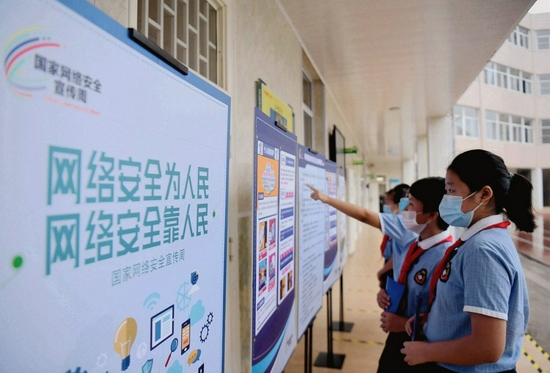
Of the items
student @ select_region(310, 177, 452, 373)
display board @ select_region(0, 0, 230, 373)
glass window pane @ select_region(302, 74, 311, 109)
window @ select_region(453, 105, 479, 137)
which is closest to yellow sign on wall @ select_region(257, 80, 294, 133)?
student @ select_region(310, 177, 452, 373)

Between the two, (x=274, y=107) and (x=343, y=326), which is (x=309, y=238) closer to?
(x=274, y=107)

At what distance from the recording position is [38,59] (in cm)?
54

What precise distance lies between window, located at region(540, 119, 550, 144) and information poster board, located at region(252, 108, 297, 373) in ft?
8.76

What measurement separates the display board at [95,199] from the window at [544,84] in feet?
11.8

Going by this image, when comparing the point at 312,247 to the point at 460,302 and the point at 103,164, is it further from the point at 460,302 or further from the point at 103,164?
the point at 103,164

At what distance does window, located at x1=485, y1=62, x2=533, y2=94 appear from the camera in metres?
3.51

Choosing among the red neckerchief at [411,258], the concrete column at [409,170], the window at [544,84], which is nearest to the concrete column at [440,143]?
the window at [544,84]

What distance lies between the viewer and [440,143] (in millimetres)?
7773

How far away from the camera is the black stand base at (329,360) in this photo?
332cm

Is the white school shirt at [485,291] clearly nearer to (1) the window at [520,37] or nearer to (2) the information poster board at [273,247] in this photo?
(2) the information poster board at [273,247]

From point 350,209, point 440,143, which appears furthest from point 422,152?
point 350,209

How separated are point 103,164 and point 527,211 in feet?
5.12

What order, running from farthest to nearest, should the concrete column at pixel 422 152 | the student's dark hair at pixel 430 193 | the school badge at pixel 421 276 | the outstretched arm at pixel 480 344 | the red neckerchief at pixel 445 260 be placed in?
the concrete column at pixel 422 152 → the student's dark hair at pixel 430 193 → the school badge at pixel 421 276 → the red neckerchief at pixel 445 260 → the outstretched arm at pixel 480 344

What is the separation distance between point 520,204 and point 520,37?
3137 mm
